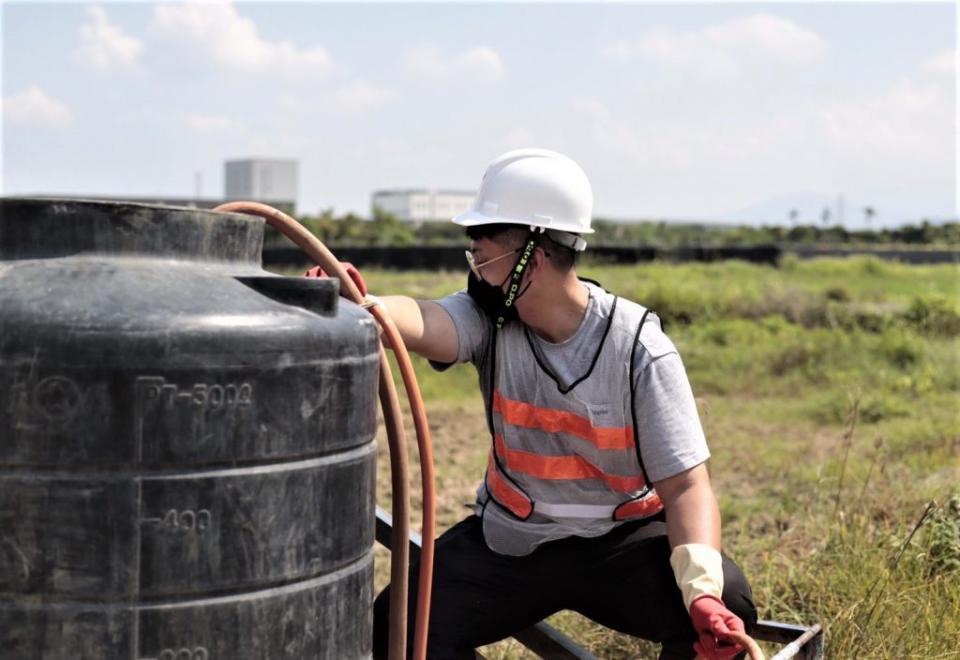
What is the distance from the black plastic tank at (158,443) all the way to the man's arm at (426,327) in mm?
941

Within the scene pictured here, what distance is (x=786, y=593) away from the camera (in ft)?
13.1

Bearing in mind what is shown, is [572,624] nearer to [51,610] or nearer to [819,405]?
[51,610]

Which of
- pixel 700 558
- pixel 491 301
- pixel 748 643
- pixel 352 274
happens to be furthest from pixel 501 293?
pixel 748 643

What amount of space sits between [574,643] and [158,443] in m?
1.50

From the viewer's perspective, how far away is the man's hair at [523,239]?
297 centimetres

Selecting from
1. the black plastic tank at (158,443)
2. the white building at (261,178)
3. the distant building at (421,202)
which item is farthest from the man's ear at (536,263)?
the distant building at (421,202)

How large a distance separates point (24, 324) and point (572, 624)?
2.61 meters

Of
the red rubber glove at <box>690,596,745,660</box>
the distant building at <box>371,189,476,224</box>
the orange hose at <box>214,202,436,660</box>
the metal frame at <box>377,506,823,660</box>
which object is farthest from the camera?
the distant building at <box>371,189,476,224</box>

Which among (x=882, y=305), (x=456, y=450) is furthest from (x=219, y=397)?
(x=882, y=305)

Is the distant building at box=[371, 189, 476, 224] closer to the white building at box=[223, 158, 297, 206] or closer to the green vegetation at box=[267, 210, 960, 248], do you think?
→ the white building at box=[223, 158, 297, 206]

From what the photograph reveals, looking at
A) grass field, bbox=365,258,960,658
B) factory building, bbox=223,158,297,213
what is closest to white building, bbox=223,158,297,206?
factory building, bbox=223,158,297,213

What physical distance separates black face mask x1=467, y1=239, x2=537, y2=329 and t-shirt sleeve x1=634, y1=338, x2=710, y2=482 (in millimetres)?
338

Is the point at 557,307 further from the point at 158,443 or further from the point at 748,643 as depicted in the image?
the point at 158,443

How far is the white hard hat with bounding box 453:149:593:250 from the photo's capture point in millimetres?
2963
